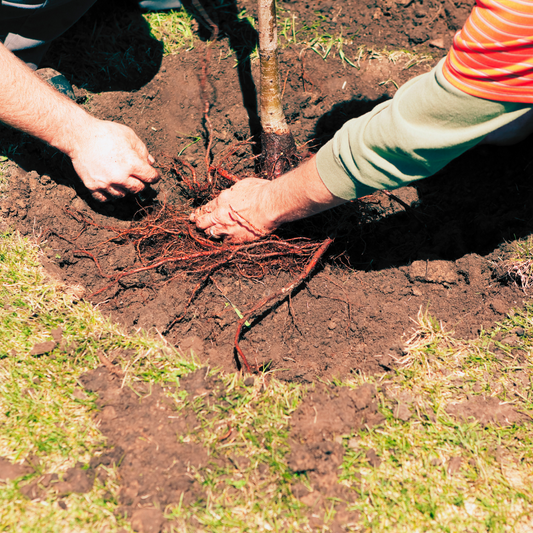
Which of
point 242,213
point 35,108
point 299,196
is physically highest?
point 35,108

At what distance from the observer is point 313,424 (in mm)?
1540

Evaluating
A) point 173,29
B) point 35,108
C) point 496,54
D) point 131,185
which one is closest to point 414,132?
point 496,54

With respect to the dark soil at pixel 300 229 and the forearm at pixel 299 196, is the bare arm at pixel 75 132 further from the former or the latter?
the forearm at pixel 299 196

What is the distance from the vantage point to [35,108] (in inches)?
68.0

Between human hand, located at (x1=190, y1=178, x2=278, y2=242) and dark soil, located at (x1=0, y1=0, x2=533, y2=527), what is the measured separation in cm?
23

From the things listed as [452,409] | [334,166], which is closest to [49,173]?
[334,166]

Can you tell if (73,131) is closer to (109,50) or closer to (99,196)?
(99,196)

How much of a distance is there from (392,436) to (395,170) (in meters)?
1.06

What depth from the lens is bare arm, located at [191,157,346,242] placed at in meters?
1.55

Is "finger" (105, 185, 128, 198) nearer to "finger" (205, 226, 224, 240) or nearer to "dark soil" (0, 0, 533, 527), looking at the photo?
"dark soil" (0, 0, 533, 527)

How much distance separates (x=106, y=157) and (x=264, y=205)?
0.79m

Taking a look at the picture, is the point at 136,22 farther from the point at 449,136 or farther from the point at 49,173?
the point at 449,136

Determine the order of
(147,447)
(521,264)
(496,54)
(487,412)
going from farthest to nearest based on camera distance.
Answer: (521,264) → (487,412) → (147,447) → (496,54)

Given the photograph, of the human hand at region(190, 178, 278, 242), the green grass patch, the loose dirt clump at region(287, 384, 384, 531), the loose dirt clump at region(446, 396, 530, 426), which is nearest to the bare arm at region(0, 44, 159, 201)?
the human hand at region(190, 178, 278, 242)
